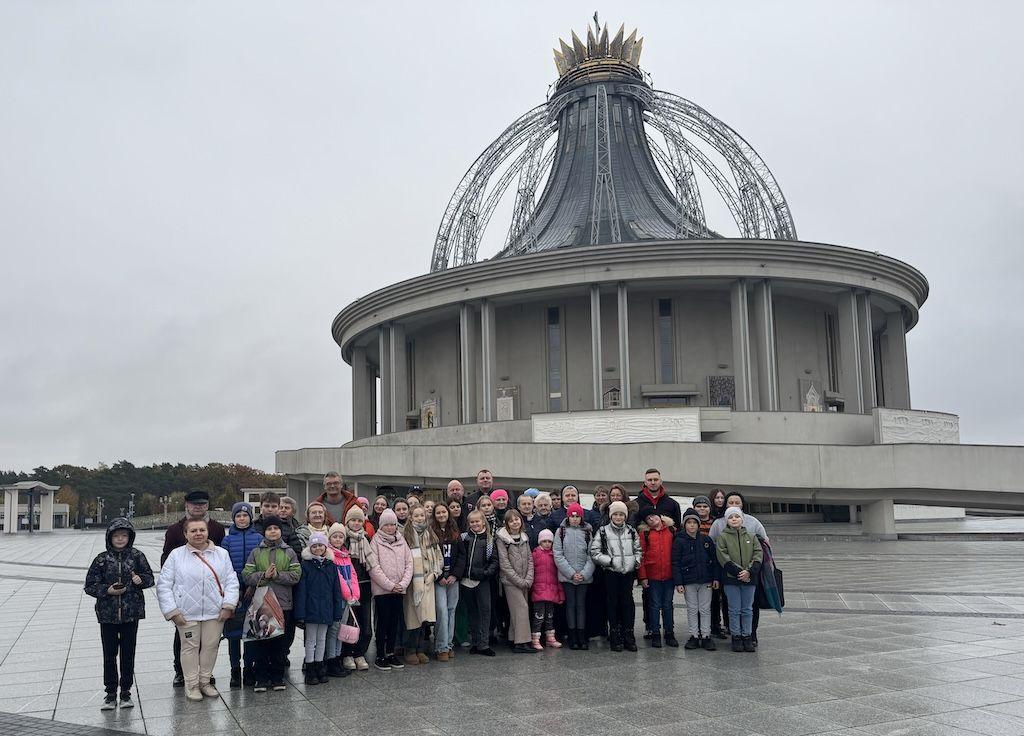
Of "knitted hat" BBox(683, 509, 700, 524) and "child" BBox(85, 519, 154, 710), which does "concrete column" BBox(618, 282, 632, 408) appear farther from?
"child" BBox(85, 519, 154, 710)

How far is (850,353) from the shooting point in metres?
→ 32.5

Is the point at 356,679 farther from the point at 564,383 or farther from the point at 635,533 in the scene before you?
the point at 564,383

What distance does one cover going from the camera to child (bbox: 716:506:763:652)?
29.3 feet

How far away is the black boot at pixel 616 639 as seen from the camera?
9.21 meters

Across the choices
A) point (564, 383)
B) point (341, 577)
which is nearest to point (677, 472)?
point (564, 383)

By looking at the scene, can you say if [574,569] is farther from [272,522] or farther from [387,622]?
[272,522]

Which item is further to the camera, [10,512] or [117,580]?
[10,512]

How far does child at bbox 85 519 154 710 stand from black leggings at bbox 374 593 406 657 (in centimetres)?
222

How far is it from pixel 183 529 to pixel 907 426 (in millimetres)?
25383

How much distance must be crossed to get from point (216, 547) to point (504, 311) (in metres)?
28.6

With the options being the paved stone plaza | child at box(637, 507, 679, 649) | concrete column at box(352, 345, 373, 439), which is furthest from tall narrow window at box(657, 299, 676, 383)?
child at box(637, 507, 679, 649)

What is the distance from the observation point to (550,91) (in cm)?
4650

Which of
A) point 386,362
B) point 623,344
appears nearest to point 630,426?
point 623,344

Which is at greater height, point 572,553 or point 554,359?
point 554,359
